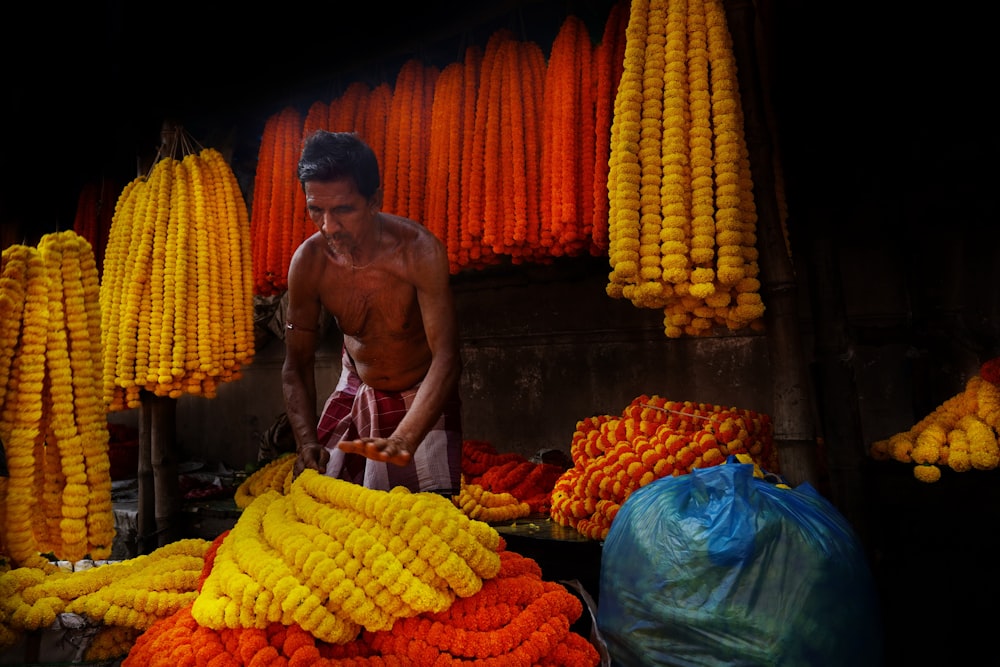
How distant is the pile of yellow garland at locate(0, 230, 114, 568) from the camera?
2027 mm

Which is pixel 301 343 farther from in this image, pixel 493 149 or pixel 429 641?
pixel 429 641

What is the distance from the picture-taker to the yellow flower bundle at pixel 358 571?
1407 mm

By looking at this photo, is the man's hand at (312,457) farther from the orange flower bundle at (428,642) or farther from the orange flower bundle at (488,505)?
the orange flower bundle at (428,642)

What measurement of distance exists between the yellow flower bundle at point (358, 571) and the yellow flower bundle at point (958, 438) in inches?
65.4

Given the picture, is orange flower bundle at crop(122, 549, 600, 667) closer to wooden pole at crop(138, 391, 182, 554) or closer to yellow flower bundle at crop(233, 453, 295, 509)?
yellow flower bundle at crop(233, 453, 295, 509)

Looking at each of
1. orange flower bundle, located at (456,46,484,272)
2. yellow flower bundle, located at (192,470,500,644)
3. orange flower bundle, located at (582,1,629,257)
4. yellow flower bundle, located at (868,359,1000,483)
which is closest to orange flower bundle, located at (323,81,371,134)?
orange flower bundle, located at (456,46,484,272)

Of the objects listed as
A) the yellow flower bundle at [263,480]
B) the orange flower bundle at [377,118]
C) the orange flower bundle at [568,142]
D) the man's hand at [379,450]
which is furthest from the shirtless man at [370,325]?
the yellow flower bundle at [263,480]

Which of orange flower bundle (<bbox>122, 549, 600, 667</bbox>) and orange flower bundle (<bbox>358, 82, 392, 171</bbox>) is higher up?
orange flower bundle (<bbox>358, 82, 392, 171</bbox>)

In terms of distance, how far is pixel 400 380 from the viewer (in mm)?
3014

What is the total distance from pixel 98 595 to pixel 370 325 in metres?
1.42

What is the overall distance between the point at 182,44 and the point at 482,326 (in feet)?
8.57

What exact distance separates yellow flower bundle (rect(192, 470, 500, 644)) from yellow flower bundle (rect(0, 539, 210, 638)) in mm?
412

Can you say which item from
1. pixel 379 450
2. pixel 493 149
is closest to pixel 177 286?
pixel 493 149

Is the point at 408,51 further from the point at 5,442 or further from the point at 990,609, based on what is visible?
the point at 990,609
